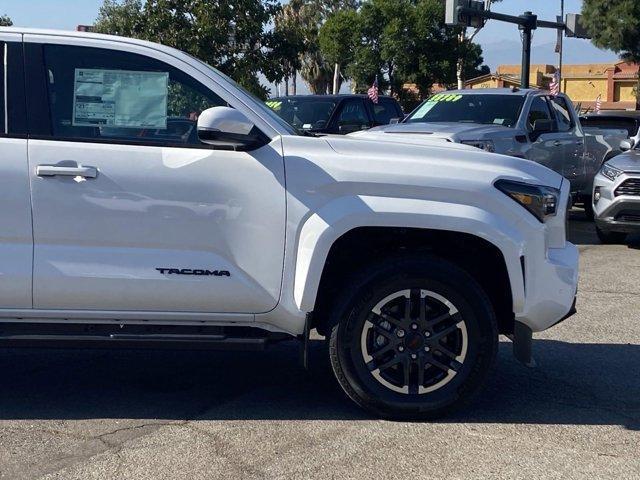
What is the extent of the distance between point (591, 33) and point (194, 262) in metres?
36.4

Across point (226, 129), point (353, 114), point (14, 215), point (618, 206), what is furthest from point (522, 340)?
point (353, 114)

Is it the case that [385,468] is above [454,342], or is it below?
below

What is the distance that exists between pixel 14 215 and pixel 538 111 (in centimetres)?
943

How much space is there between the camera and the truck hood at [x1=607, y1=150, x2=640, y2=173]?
1148 centimetres

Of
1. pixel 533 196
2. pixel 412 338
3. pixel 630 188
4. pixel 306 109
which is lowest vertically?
pixel 412 338

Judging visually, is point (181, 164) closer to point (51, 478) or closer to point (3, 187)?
point (3, 187)

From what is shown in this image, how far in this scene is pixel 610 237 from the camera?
1230cm

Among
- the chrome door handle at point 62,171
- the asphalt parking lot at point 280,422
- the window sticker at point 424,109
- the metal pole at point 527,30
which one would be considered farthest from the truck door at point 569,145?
the chrome door handle at point 62,171

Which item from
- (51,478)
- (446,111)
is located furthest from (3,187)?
(446,111)

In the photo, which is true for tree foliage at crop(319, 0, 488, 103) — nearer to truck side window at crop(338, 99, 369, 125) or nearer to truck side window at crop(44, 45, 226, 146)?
truck side window at crop(338, 99, 369, 125)

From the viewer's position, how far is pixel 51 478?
4.17 m

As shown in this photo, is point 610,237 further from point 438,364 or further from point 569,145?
point 438,364

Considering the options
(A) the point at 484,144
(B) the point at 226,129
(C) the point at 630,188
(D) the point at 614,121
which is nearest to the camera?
(B) the point at 226,129

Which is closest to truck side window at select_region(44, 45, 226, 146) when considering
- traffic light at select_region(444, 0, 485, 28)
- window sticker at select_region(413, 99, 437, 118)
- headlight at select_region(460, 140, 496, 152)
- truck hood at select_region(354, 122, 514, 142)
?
truck hood at select_region(354, 122, 514, 142)
